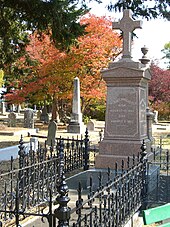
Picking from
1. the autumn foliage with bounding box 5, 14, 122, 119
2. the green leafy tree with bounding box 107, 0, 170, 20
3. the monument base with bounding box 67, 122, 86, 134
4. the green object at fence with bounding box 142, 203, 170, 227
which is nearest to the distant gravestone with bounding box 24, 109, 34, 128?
the autumn foliage with bounding box 5, 14, 122, 119

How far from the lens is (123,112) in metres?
8.80

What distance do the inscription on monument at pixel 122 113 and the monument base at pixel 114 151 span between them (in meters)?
0.22

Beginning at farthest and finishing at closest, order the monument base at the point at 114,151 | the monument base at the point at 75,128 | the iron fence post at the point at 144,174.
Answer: the monument base at the point at 75,128
the monument base at the point at 114,151
the iron fence post at the point at 144,174

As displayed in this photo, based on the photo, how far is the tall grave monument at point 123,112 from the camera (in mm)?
8656

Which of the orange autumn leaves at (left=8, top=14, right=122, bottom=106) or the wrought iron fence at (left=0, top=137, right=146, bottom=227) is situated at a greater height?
the orange autumn leaves at (left=8, top=14, right=122, bottom=106)

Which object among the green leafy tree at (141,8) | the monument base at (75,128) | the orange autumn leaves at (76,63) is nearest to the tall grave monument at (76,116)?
the monument base at (75,128)

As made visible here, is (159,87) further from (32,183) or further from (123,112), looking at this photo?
(32,183)

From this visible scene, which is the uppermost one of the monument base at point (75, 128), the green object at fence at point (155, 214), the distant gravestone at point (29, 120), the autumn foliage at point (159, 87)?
the autumn foliage at point (159, 87)

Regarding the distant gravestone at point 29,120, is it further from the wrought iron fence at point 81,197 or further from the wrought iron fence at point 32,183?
the wrought iron fence at point 81,197

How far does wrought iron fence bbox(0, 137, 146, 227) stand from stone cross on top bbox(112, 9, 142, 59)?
294cm

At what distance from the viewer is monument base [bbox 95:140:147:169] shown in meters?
8.60

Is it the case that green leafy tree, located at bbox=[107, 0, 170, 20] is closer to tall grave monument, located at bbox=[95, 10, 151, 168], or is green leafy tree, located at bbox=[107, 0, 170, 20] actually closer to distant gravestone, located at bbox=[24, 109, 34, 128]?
tall grave monument, located at bbox=[95, 10, 151, 168]

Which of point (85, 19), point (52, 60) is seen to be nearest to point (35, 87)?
point (52, 60)

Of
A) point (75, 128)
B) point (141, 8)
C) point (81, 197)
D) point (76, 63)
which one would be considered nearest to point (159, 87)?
point (76, 63)
